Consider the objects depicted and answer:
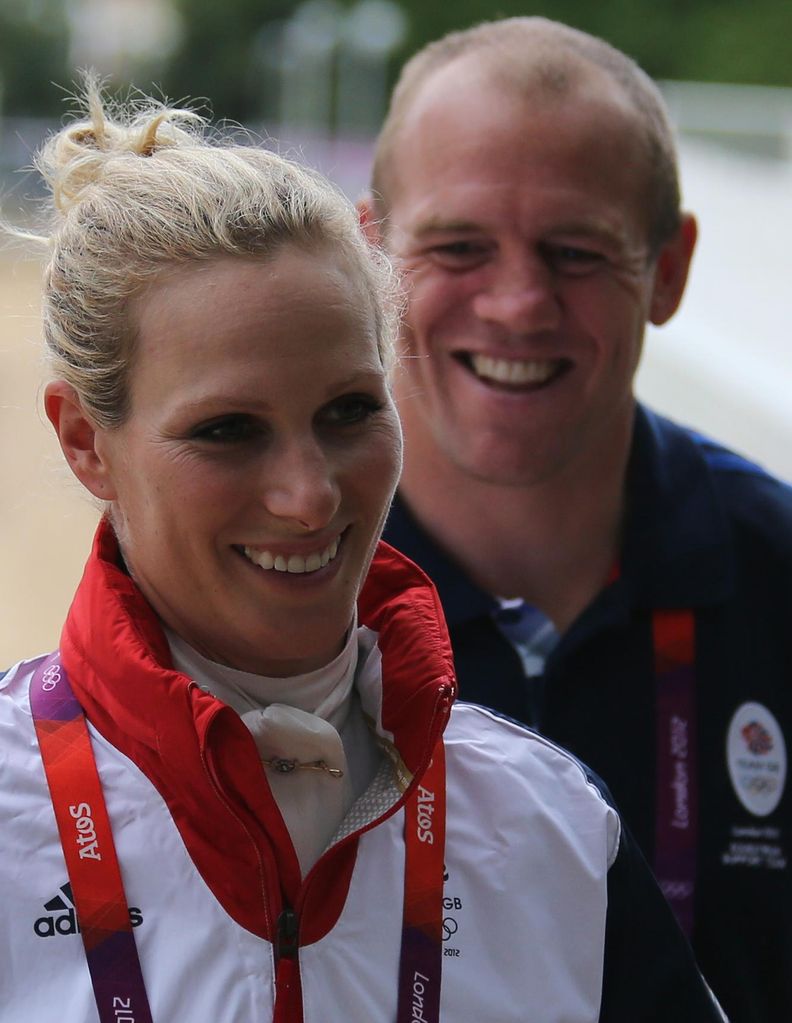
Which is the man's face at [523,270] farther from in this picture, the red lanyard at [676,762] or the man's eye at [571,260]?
the red lanyard at [676,762]

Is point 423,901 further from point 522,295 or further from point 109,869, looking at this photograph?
point 522,295

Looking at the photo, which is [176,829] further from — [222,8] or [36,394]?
[222,8]

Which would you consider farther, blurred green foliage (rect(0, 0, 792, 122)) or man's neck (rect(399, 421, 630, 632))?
blurred green foliage (rect(0, 0, 792, 122))

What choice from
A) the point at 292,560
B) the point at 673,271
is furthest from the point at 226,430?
the point at 673,271

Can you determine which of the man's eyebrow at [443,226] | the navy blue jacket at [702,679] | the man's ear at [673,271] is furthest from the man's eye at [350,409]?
the man's ear at [673,271]

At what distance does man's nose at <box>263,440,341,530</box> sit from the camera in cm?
167

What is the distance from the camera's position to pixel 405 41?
32062 mm

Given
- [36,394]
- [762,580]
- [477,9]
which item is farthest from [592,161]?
[477,9]

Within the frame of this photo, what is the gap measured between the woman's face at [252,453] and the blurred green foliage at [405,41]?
26.7 metres

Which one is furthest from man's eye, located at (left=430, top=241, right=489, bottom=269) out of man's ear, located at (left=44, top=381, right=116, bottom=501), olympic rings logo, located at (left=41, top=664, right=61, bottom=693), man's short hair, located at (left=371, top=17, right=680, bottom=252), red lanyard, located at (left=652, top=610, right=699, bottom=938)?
olympic rings logo, located at (left=41, top=664, right=61, bottom=693)

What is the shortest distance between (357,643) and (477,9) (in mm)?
32213

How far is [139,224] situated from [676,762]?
4.54 feet

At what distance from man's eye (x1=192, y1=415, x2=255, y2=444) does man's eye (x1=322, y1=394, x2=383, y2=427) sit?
98mm

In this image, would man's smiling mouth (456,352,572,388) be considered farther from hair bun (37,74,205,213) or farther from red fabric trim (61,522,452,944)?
red fabric trim (61,522,452,944)
